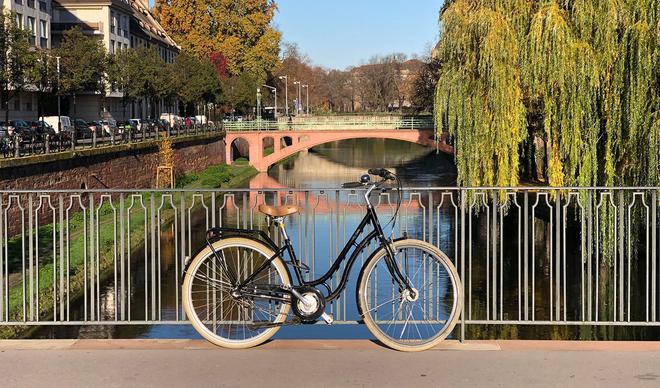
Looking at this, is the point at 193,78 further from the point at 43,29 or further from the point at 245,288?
the point at 245,288

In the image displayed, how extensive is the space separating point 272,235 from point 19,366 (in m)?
1.96

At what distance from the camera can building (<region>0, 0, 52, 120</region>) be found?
53.1m

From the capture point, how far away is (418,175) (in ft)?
193

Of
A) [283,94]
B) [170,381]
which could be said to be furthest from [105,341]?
[283,94]

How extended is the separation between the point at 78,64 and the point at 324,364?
42.5m

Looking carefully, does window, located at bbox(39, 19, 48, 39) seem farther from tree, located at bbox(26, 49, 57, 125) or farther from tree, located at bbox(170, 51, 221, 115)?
tree, located at bbox(26, 49, 57, 125)

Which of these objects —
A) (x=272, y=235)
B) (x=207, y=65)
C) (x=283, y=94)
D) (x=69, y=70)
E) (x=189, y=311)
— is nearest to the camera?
(x=189, y=311)

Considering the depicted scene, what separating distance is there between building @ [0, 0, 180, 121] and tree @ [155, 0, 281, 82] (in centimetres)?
295

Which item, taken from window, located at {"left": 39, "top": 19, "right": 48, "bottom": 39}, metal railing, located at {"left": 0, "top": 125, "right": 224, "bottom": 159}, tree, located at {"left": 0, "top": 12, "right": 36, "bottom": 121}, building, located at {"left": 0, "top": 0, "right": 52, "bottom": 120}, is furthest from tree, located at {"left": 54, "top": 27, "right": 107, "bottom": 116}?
window, located at {"left": 39, "top": 19, "right": 48, "bottom": 39}

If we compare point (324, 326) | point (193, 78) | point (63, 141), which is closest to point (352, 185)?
point (324, 326)

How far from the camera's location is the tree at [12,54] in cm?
3609

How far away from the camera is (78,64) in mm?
46531

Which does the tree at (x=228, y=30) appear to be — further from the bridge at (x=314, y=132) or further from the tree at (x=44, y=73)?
the tree at (x=44, y=73)

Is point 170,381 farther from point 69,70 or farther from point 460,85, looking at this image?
point 69,70
